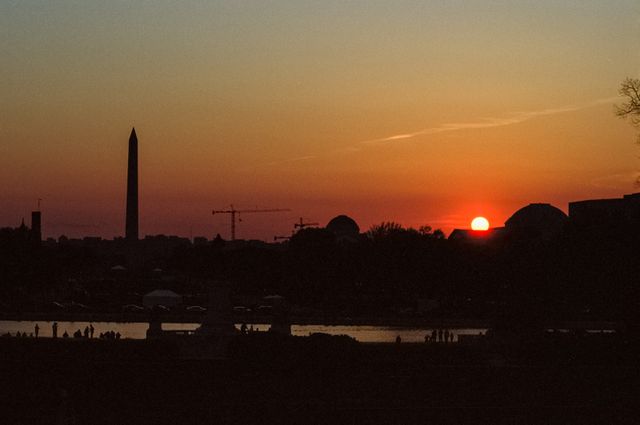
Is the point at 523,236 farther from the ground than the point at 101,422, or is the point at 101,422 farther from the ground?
the point at 523,236

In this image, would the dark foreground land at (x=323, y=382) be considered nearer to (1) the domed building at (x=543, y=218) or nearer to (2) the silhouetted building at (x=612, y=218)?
(2) the silhouetted building at (x=612, y=218)

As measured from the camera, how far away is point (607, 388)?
41.2 meters

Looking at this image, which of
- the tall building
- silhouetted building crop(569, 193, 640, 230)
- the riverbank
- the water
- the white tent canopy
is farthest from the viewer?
the tall building

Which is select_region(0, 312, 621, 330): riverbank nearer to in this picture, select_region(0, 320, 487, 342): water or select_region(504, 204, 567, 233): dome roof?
select_region(0, 320, 487, 342): water

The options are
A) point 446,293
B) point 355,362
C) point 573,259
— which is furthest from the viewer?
point 446,293

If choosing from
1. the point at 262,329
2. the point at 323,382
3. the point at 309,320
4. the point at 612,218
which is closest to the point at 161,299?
the point at 309,320

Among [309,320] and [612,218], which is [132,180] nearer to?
[309,320]

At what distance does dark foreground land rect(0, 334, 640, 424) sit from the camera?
33969 millimetres

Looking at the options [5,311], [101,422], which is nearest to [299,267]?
[5,311]

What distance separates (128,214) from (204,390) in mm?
101156

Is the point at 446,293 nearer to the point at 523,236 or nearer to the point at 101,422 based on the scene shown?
the point at 523,236

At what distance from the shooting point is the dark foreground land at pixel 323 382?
111ft

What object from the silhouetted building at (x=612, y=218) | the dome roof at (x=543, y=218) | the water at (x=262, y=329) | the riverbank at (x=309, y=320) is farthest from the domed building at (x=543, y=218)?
the water at (x=262, y=329)

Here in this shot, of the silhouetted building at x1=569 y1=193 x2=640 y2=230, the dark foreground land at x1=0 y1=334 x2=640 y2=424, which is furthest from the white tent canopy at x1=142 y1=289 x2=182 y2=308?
the dark foreground land at x1=0 y1=334 x2=640 y2=424
